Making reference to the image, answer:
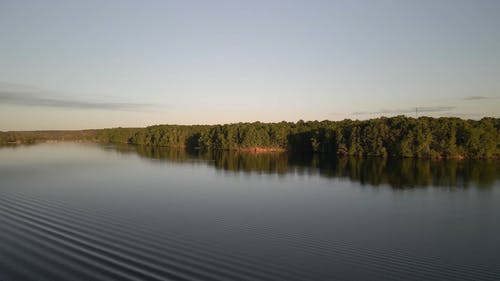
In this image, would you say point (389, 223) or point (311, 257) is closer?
point (311, 257)

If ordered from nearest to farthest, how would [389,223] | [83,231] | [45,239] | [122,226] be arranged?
[45,239] < [83,231] < [122,226] < [389,223]

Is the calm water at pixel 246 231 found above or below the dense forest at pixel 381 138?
below

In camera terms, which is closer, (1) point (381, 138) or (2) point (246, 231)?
(2) point (246, 231)

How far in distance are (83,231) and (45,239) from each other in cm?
146

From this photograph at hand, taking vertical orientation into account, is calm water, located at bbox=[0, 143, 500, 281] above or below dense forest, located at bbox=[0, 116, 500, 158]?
below

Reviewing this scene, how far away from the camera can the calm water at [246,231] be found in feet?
37.2

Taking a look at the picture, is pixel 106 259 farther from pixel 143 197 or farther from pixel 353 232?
pixel 143 197

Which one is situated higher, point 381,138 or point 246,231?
point 381,138

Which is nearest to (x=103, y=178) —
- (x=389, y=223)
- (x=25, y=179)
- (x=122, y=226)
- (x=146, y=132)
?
(x=25, y=179)

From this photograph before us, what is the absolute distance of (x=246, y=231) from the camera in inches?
629

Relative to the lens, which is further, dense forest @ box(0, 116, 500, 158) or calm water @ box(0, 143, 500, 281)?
dense forest @ box(0, 116, 500, 158)

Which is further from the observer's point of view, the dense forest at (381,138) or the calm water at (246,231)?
the dense forest at (381,138)

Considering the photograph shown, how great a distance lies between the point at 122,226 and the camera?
16.1 metres

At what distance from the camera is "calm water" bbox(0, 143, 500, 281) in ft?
37.2
